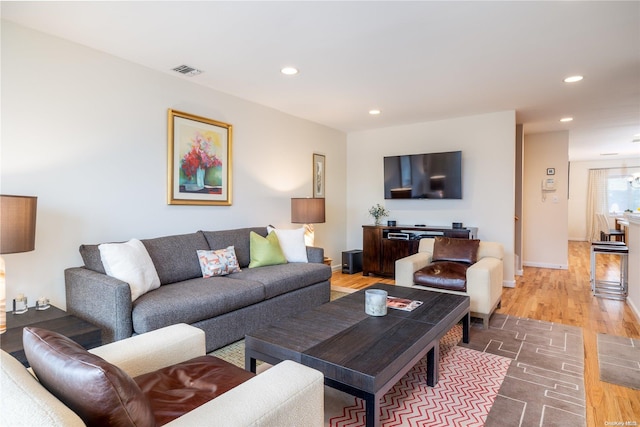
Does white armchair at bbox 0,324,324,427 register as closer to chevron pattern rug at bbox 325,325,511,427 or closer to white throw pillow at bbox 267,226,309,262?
chevron pattern rug at bbox 325,325,511,427

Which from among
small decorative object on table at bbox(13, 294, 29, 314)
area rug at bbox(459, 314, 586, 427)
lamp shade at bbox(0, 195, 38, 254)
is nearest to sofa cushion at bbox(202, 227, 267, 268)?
small decorative object on table at bbox(13, 294, 29, 314)

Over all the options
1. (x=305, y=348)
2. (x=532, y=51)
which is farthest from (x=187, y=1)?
(x=532, y=51)

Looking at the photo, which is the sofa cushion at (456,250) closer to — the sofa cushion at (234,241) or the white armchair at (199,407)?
the sofa cushion at (234,241)

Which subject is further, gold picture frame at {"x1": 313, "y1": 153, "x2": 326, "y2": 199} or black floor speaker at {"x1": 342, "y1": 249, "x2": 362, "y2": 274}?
black floor speaker at {"x1": 342, "y1": 249, "x2": 362, "y2": 274}

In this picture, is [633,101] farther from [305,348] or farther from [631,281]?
[305,348]

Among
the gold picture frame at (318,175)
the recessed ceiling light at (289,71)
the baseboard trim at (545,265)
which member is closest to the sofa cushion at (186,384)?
the recessed ceiling light at (289,71)

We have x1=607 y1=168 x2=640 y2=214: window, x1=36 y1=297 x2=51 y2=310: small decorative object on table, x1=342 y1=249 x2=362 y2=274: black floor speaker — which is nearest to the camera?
x1=36 y1=297 x2=51 y2=310: small decorative object on table

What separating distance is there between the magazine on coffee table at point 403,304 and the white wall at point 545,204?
4.98 meters

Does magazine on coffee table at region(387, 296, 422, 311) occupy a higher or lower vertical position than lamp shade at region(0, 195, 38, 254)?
lower

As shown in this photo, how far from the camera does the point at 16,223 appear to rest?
1.94 meters

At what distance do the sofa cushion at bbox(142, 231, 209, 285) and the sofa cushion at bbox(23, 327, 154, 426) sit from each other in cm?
201

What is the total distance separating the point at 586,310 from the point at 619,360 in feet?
4.53

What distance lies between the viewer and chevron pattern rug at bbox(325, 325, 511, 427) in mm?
1862

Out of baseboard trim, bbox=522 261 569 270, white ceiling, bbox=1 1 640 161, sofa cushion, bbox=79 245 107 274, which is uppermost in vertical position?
white ceiling, bbox=1 1 640 161
